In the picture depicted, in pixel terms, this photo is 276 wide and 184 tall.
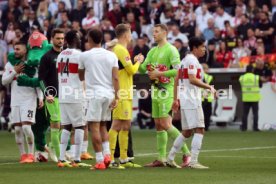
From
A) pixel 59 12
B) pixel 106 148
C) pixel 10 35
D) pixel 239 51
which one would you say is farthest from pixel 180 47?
pixel 106 148

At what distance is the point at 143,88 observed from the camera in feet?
109

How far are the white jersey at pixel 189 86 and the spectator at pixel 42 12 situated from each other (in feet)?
65.0

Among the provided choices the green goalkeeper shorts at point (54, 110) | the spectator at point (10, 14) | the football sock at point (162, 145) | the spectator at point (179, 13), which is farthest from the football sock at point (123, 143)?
the spectator at point (10, 14)

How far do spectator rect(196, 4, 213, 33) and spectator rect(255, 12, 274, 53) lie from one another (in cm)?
212

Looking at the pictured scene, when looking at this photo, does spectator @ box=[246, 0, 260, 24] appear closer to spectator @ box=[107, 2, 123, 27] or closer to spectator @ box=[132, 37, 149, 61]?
spectator @ box=[132, 37, 149, 61]

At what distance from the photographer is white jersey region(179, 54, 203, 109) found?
16.2 meters

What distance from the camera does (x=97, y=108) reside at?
15.7 m

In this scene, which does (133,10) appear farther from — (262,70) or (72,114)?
(72,114)

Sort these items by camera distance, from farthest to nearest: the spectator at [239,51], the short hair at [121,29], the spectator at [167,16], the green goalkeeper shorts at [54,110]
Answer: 1. the spectator at [167,16]
2. the spectator at [239,51]
3. the green goalkeeper shorts at [54,110]
4. the short hair at [121,29]

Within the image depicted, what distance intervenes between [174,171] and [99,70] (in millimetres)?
2070

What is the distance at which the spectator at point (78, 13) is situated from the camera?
34875 mm

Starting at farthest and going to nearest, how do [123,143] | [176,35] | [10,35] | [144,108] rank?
[10,35] < [144,108] < [176,35] < [123,143]

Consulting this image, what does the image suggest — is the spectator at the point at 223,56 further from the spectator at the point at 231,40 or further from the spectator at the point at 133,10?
the spectator at the point at 133,10

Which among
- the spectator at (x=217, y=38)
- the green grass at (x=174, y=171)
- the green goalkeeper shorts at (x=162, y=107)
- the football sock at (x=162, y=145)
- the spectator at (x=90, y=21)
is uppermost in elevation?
the spectator at (x=90, y=21)
